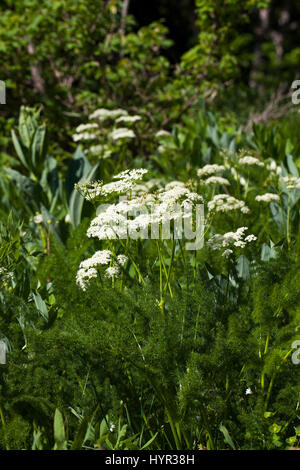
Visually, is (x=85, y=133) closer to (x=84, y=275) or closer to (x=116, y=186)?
(x=116, y=186)

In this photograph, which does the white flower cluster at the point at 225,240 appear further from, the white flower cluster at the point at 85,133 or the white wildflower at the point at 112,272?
the white flower cluster at the point at 85,133

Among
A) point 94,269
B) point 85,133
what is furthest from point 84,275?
point 85,133

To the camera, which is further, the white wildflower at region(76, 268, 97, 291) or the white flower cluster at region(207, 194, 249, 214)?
the white flower cluster at region(207, 194, 249, 214)

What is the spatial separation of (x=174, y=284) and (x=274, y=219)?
1026 millimetres

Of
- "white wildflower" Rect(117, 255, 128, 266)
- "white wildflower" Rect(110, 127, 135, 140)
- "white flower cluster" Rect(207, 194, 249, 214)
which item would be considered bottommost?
"white wildflower" Rect(117, 255, 128, 266)

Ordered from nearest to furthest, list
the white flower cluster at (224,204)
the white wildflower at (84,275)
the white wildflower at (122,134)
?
the white wildflower at (84,275) → the white flower cluster at (224,204) → the white wildflower at (122,134)

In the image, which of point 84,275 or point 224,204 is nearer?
point 84,275

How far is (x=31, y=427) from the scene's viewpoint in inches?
59.6

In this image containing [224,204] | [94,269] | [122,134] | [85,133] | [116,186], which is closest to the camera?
[94,269]

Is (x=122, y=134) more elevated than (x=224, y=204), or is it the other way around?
(x=122, y=134)

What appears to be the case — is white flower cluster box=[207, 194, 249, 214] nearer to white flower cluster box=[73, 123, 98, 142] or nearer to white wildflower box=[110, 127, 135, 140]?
white wildflower box=[110, 127, 135, 140]

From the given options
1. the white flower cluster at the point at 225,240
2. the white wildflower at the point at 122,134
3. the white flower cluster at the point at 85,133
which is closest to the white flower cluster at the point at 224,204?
the white flower cluster at the point at 225,240

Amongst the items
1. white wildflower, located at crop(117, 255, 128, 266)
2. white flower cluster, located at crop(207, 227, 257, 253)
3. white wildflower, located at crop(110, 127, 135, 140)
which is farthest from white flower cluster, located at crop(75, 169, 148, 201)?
white wildflower, located at crop(110, 127, 135, 140)
